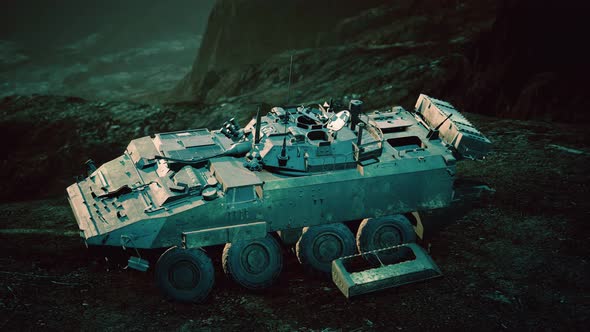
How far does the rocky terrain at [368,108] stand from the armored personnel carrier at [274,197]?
0.51 metres

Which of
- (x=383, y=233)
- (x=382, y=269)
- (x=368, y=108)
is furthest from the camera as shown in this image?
(x=368, y=108)

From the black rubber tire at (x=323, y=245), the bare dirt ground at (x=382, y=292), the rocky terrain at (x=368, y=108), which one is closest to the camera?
the bare dirt ground at (x=382, y=292)

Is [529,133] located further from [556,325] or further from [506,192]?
[556,325]

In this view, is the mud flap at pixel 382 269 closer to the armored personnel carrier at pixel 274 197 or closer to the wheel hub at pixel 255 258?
the armored personnel carrier at pixel 274 197

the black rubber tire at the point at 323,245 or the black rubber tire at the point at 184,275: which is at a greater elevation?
the black rubber tire at the point at 184,275

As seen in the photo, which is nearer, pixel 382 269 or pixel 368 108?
pixel 382 269

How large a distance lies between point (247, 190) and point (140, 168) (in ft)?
9.16

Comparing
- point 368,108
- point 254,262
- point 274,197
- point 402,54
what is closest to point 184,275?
point 254,262

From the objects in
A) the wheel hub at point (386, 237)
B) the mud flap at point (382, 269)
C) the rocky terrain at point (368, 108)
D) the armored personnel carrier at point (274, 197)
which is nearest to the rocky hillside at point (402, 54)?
the rocky terrain at point (368, 108)

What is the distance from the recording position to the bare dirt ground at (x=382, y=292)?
10.2 m

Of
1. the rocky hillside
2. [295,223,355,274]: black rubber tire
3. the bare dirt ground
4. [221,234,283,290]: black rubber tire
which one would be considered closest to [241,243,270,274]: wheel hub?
[221,234,283,290]: black rubber tire

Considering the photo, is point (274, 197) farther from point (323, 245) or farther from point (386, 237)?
point (386, 237)

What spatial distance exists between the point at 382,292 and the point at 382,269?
0.45 meters

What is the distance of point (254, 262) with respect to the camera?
11.2 metres
